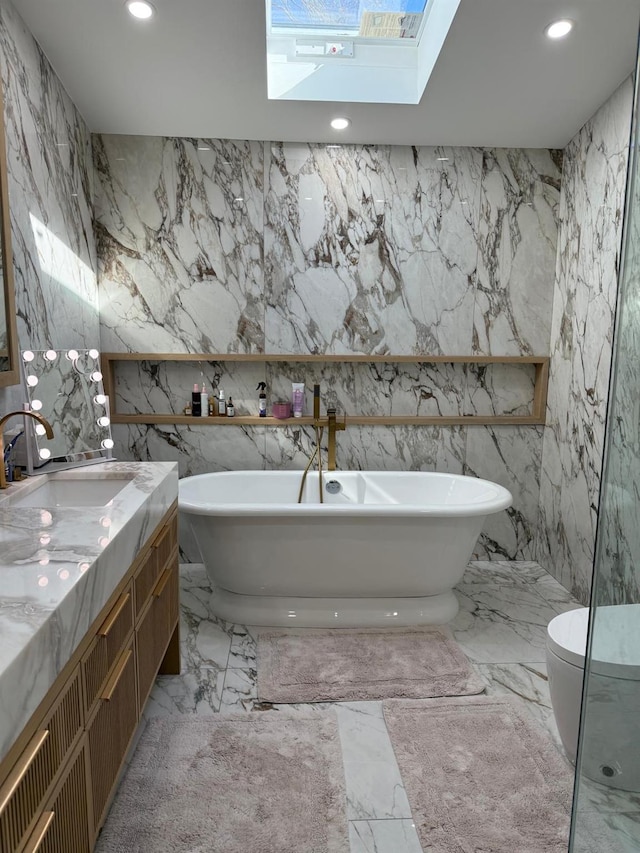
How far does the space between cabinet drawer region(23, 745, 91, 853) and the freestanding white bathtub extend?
1366mm

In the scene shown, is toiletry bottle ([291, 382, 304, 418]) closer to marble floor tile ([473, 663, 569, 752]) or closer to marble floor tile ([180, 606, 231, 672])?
marble floor tile ([180, 606, 231, 672])

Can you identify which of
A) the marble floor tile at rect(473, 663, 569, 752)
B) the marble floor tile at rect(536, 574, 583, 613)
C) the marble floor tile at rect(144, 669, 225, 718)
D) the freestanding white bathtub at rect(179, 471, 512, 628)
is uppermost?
the freestanding white bathtub at rect(179, 471, 512, 628)

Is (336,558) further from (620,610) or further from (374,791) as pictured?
(620,610)

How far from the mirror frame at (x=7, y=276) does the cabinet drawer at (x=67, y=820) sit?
1.33m

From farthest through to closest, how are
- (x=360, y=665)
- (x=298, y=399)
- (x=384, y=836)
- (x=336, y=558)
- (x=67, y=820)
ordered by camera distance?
(x=298, y=399)
(x=336, y=558)
(x=360, y=665)
(x=384, y=836)
(x=67, y=820)

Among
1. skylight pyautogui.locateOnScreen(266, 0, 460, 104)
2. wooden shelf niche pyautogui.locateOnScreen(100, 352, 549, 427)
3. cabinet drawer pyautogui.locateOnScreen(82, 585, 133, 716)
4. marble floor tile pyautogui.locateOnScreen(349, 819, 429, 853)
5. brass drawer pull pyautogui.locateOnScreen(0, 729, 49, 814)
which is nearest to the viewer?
brass drawer pull pyautogui.locateOnScreen(0, 729, 49, 814)

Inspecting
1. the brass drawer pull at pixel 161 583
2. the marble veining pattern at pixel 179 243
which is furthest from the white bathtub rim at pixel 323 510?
the marble veining pattern at pixel 179 243

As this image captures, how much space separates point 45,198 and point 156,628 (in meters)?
1.89

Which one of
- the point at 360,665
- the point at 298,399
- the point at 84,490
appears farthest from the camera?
the point at 298,399

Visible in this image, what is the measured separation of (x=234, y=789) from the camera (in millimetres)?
1717

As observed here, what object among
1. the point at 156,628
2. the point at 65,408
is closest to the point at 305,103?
the point at 65,408

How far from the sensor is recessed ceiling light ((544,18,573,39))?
217cm

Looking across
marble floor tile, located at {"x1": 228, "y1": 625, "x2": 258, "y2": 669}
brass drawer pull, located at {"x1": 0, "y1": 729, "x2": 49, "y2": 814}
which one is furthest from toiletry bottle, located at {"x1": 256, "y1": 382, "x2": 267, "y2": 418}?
brass drawer pull, located at {"x1": 0, "y1": 729, "x2": 49, "y2": 814}

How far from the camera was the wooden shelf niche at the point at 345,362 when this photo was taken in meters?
3.35
